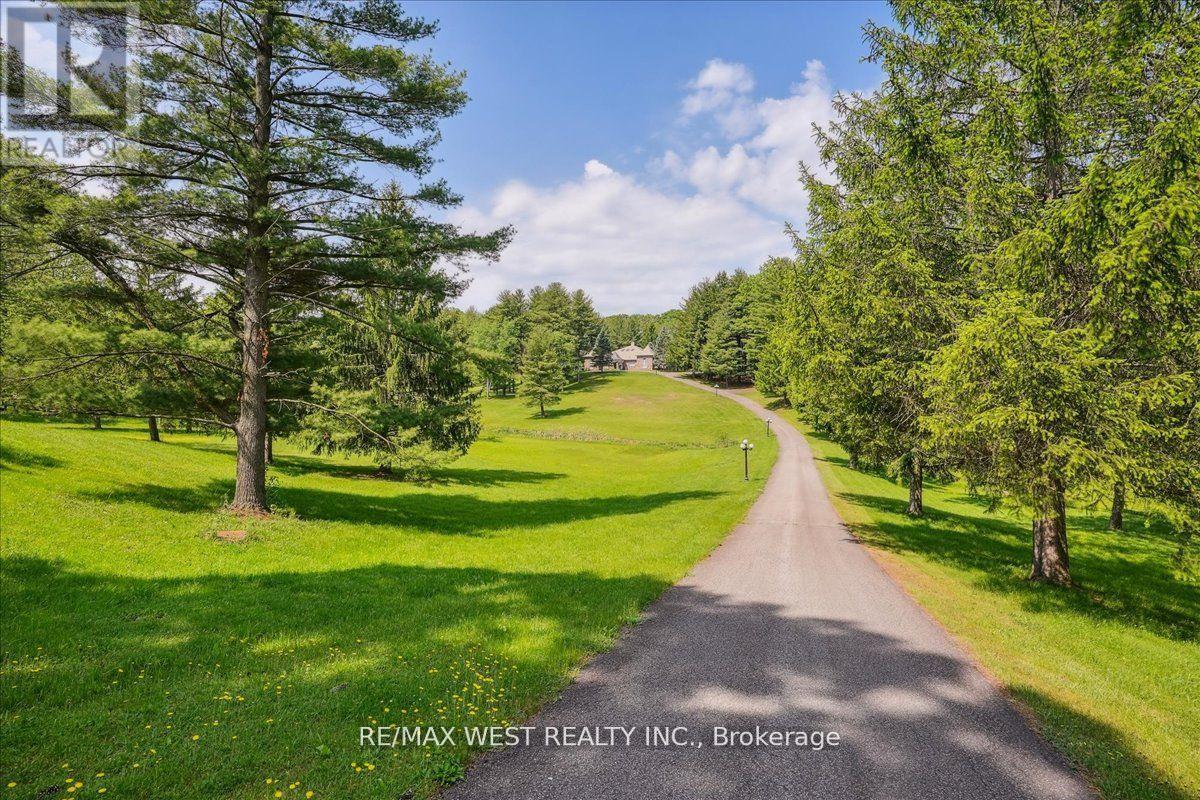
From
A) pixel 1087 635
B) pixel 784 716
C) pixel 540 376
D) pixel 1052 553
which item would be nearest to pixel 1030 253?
pixel 1087 635

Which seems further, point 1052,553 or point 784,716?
point 1052,553

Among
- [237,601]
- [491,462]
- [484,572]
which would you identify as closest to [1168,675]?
[484,572]

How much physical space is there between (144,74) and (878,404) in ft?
60.2

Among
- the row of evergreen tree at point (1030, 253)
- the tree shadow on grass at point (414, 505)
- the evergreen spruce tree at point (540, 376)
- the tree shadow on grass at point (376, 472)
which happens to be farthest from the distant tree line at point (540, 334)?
the row of evergreen tree at point (1030, 253)

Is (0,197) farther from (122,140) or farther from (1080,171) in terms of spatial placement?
(1080,171)

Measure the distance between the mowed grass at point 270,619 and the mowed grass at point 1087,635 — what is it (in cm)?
478

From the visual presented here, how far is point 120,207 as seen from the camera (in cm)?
1000

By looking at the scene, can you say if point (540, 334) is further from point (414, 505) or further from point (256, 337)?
point (256, 337)

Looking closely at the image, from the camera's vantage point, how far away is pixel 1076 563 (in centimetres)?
1354

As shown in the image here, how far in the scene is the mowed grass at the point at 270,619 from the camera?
397 cm

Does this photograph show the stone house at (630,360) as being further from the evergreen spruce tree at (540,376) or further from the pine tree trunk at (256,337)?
the pine tree trunk at (256,337)

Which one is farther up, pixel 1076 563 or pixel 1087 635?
pixel 1087 635

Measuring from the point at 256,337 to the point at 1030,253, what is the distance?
1603cm

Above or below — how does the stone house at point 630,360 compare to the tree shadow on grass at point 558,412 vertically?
above
